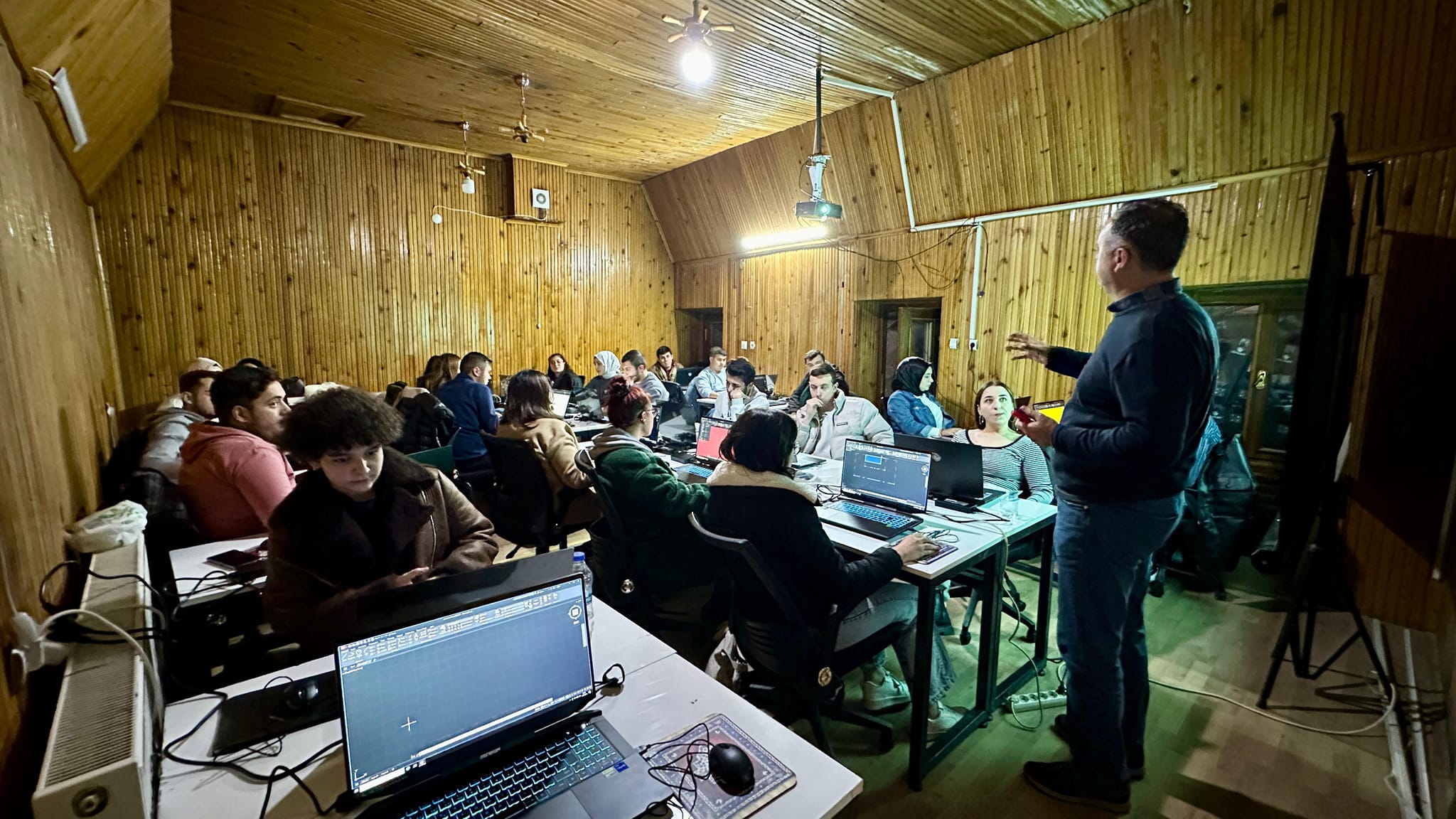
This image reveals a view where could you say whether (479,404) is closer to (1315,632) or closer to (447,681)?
(447,681)

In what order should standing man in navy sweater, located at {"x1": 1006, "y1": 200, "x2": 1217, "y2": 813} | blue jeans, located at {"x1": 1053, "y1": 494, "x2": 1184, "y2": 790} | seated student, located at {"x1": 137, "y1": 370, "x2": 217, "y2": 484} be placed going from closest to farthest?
standing man in navy sweater, located at {"x1": 1006, "y1": 200, "x2": 1217, "y2": 813}, blue jeans, located at {"x1": 1053, "y1": 494, "x2": 1184, "y2": 790}, seated student, located at {"x1": 137, "y1": 370, "x2": 217, "y2": 484}

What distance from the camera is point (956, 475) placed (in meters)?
2.81

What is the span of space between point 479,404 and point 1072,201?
16.7 feet

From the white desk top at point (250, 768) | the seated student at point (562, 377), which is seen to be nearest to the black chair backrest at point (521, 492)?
the white desk top at point (250, 768)

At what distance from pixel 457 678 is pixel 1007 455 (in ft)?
9.17

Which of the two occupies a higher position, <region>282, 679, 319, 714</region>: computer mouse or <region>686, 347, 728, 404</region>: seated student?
<region>686, 347, 728, 404</region>: seated student

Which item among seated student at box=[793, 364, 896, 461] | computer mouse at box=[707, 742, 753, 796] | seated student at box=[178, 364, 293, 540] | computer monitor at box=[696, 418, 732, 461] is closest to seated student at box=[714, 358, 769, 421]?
seated student at box=[793, 364, 896, 461]

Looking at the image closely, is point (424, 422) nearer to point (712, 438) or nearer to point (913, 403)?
point (712, 438)

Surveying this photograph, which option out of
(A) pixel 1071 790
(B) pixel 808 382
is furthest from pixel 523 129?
(A) pixel 1071 790

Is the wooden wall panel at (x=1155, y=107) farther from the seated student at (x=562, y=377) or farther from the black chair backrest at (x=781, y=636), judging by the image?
the black chair backrest at (x=781, y=636)

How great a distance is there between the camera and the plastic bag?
1892 mm

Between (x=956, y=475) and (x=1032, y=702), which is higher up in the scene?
(x=956, y=475)

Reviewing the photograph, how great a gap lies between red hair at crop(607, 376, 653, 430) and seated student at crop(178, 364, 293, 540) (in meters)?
1.25

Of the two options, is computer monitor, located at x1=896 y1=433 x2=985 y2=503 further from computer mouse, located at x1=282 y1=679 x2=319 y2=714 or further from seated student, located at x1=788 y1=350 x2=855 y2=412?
computer mouse, located at x1=282 y1=679 x2=319 y2=714
